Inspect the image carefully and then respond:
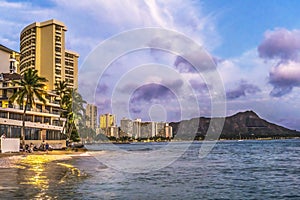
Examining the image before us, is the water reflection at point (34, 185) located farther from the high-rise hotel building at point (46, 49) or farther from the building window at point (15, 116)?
the high-rise hotel building at point (46, 49)

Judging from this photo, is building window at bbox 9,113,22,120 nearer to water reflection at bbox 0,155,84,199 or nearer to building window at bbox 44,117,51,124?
building window at bbox 44,117,51,124

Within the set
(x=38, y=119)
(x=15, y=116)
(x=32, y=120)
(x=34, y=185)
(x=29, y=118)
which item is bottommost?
(x=34, y=185)

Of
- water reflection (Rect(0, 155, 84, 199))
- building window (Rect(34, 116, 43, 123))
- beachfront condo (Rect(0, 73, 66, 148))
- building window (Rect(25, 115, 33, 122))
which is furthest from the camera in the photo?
building window (Rect(34, 116, 43, 123))

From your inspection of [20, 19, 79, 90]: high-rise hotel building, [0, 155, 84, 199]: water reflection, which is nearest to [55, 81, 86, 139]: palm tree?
[0, 155, 84, 199]: water reflection

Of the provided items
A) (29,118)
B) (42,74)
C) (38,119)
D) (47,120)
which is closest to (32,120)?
(29,118)

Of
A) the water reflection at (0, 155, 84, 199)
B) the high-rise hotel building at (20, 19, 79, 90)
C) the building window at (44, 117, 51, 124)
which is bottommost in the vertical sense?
the water reflection at (0, 155, 84, 199)

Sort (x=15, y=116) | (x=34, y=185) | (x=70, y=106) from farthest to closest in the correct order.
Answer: (x=70, y=106), (x=15, y=116), (x=34, y=185)

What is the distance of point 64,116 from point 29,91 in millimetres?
32630

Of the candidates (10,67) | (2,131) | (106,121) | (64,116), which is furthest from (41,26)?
(2,131)

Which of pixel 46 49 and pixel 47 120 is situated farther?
pixel 46 49

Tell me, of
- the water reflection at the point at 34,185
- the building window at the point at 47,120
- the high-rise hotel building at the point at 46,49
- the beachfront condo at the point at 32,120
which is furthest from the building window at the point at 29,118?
the high-rise hotel building at the point at 46,49

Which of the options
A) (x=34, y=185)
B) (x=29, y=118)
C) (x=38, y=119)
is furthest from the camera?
(x=38, y=119)

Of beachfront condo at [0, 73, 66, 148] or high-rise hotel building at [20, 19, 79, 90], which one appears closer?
beachfront condo at [0, 73, 66, 148]

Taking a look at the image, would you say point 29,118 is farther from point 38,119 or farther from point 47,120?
point 47,120
